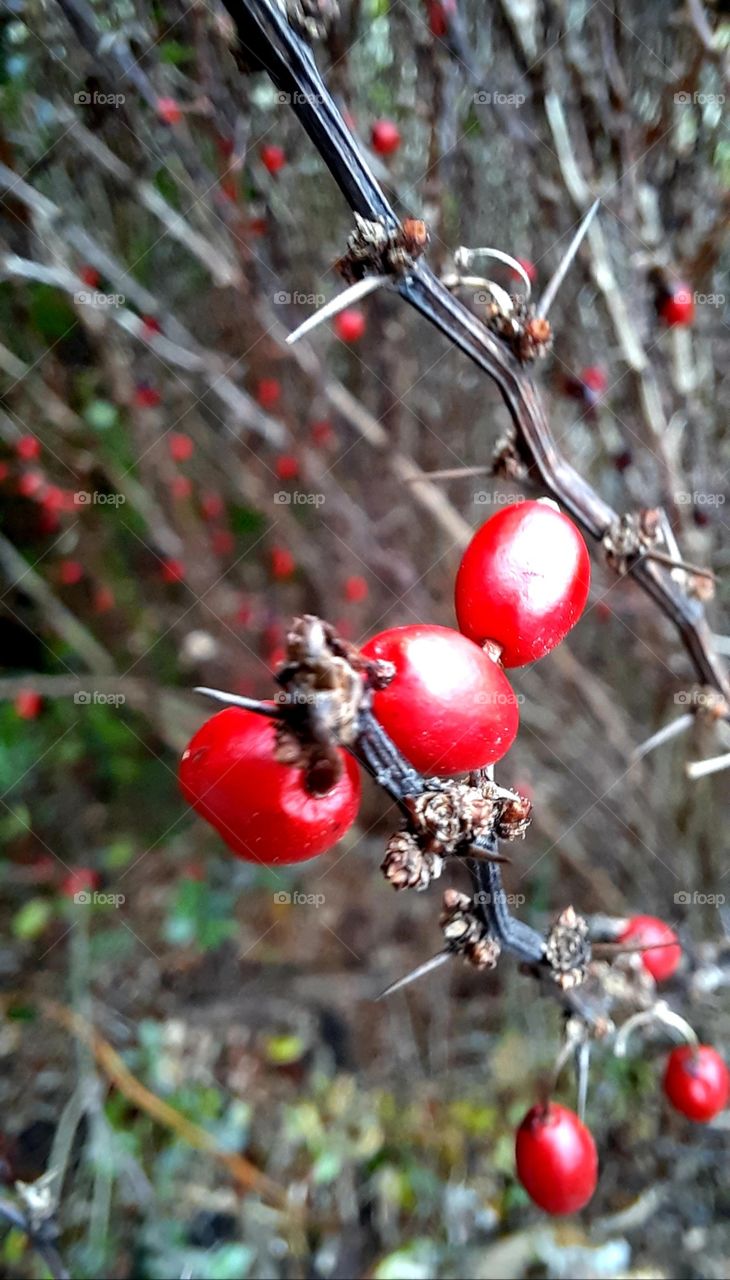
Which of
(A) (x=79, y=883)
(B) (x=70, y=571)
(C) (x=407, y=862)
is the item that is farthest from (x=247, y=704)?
(B) (x=70, y=571)

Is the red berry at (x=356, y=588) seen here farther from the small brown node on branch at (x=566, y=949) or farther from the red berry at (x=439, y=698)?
the red berry at (x=439, y=698)

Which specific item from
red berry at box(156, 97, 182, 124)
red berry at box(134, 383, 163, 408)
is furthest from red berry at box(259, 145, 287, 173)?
red berry at box(134, 383, 163, 408)

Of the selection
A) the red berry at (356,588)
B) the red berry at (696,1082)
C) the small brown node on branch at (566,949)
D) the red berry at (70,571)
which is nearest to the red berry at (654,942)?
the red berry at (696,1082)

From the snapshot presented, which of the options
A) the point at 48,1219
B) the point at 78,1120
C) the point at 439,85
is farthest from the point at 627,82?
the point at 78,1120

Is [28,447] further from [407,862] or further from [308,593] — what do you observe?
[407,862]

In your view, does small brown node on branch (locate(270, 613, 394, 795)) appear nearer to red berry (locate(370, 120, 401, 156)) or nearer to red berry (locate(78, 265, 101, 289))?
red berry (locate(370, 120, 401, 156))
